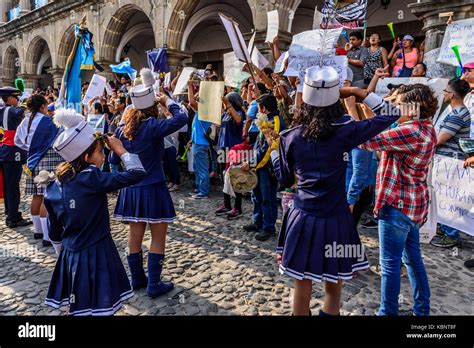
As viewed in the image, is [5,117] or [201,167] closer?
[5,117]

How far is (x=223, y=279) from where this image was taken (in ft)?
11.6

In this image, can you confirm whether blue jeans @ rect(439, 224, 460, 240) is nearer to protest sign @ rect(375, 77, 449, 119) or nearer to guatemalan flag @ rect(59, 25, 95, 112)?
protest sign @ rect(375, 77, 449, 119)

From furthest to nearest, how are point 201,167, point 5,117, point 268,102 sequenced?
point 201,167
point 5,117
point 268,102

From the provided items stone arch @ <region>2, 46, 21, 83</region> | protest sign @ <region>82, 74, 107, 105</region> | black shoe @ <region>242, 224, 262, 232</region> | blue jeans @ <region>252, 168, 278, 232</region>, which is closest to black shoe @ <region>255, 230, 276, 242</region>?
blue jeans @ <region>252, 168, 278, 232</region>

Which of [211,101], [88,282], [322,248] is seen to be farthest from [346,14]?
[88,282]

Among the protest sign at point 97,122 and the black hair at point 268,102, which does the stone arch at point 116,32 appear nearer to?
the protest sign at point 97,122

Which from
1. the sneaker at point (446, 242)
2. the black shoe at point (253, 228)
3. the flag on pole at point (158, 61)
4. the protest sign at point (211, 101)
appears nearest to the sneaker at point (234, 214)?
the black shoe at point (253, 228)

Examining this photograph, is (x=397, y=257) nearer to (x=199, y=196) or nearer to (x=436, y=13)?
(x=199, y=196)

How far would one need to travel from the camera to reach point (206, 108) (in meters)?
5.70

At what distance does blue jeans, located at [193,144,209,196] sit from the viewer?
6.53 m

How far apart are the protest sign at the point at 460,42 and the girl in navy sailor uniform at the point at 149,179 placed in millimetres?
4218

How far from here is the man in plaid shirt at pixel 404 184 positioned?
234 centimetres

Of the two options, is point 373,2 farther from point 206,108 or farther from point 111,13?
point 111,13

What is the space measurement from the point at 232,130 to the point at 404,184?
3.61m
